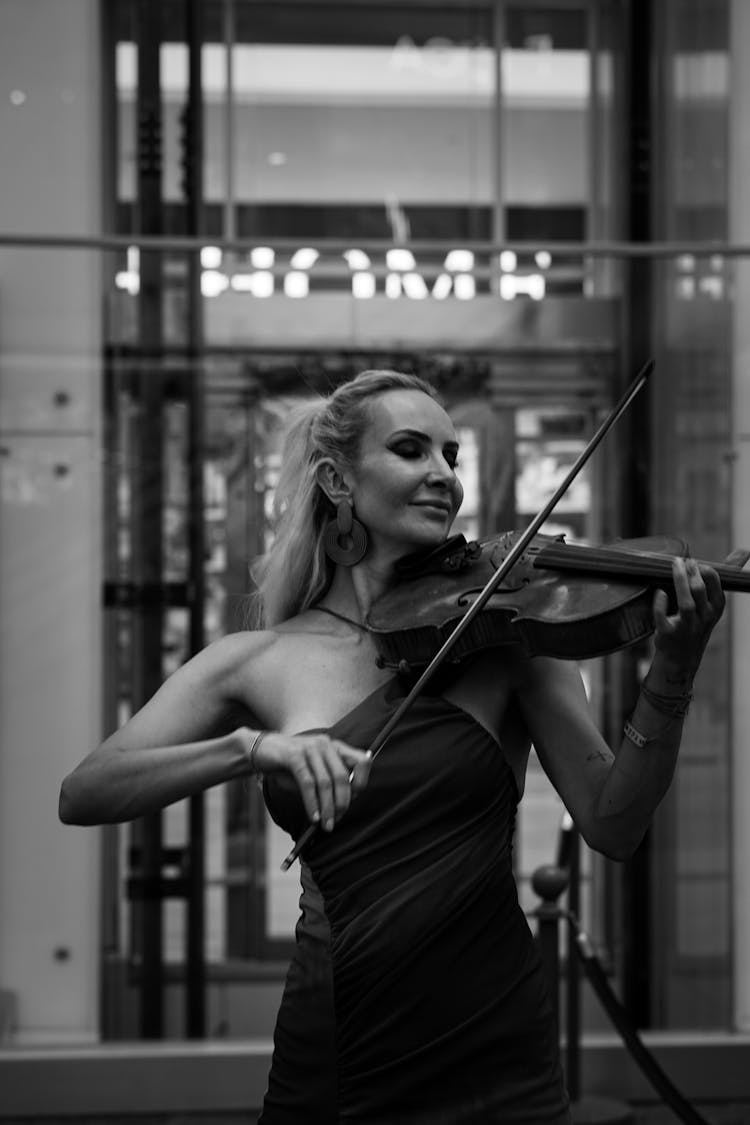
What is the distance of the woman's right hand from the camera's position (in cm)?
170

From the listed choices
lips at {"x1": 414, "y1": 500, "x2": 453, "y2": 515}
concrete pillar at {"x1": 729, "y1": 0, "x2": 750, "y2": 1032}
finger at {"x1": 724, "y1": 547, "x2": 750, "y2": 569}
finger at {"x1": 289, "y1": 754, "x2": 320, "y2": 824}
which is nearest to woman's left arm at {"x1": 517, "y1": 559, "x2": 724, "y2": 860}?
finger at {"x1": 724, "y1": 547, "x2": 750, "y2": 569}

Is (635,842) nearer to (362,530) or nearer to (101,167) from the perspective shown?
(362,530)

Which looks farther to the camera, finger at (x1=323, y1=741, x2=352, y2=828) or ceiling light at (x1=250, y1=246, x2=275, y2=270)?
ceiling light at (x1=250, y1=246, x2=275, y2=270)

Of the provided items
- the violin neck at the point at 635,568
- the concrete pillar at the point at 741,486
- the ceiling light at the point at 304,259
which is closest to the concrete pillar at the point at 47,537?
the ceiling light at the point at 304,259

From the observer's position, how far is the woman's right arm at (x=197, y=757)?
171cm

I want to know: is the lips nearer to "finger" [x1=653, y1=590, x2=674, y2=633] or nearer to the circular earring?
the circular earring

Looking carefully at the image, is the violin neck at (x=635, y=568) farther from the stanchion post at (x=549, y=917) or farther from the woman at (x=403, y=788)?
the stanchion post at (x=549, y=917)

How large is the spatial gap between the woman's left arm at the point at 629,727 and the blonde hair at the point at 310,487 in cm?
36

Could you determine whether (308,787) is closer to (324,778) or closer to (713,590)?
(324,778)

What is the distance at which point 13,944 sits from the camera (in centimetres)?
492

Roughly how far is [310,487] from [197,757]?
0.47m

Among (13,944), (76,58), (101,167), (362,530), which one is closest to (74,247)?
(101,167)

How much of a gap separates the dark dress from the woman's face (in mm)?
233

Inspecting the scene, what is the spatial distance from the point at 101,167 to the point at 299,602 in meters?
3.16
